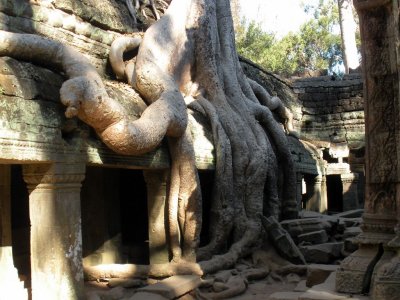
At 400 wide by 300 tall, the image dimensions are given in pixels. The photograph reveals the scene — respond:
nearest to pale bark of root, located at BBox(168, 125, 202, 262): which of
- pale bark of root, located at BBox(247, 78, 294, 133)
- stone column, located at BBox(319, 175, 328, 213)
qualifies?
pale bark of root, located at BBox(247, 78, 294, 133)

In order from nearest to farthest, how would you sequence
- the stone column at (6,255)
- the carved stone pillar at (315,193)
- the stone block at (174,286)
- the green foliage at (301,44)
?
the stone block at (174,286)
the stone column at (6,255)
the carved stone pillar at (315,193)
the green foliage at (301,44)

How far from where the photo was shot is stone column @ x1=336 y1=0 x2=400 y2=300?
453cm

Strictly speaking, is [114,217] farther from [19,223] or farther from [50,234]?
[50,234]

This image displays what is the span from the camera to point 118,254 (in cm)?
879

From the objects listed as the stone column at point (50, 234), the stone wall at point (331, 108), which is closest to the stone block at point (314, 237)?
the stone column at point (50, 234)

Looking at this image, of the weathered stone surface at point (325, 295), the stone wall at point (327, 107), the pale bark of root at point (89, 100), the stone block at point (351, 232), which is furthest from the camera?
the stone wall at point (327, 107)

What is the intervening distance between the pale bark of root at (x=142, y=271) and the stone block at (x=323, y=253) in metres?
1.98

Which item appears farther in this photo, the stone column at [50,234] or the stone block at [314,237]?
the stone block at [314,237]

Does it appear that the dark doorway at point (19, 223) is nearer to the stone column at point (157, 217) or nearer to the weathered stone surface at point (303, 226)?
the stone column at point (157, 217)

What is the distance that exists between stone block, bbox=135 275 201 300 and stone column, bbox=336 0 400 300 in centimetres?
205

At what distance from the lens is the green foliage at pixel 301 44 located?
2855cm

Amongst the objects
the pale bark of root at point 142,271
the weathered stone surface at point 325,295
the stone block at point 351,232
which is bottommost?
the pale bark of root at point 142,271

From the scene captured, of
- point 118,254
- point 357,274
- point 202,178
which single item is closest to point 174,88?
point 202,178

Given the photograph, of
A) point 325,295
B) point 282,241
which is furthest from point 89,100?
point 282,241
